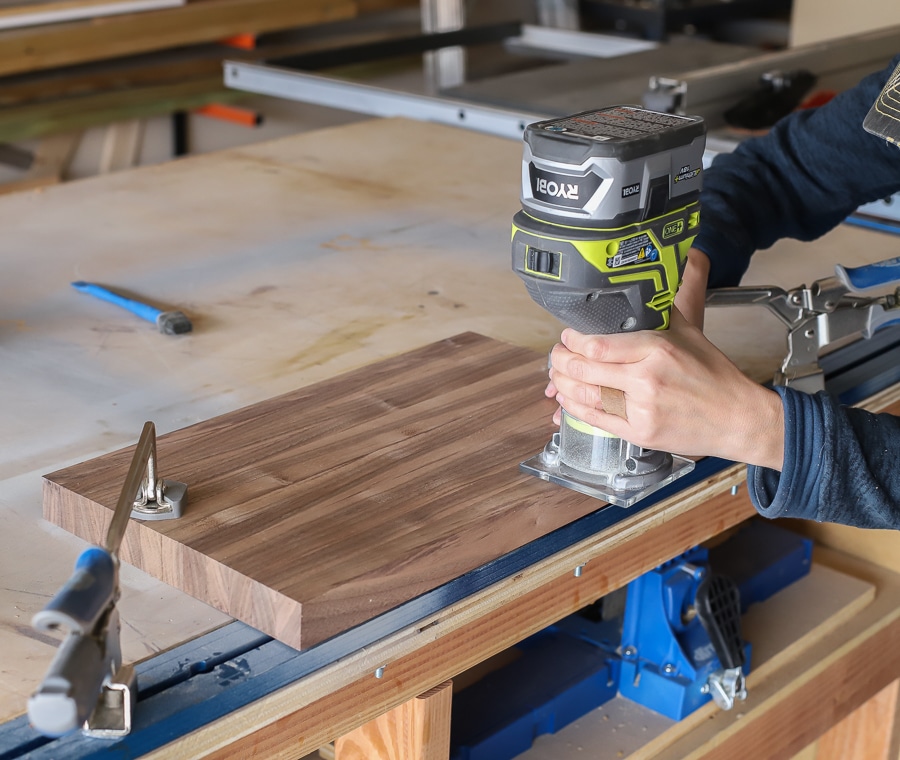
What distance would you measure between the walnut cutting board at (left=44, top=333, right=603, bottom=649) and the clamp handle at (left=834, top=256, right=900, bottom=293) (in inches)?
12.7

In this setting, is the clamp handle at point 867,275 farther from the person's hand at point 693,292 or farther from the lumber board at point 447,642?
the lumber board at point 447,642

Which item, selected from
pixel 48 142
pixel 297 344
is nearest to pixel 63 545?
pixel 297 344

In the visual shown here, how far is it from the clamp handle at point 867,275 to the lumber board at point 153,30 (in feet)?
7.81

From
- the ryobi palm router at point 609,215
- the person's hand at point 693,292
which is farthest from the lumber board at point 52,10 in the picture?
the ryobi palm router at point 609,215

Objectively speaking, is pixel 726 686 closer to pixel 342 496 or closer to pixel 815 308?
pixel 815 308

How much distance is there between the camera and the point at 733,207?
4.24 feet

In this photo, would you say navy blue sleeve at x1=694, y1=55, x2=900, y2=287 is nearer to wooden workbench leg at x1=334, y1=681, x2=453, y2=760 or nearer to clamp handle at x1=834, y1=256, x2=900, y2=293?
clamp handle at x1=834, y1=256, x2=900, y2=293

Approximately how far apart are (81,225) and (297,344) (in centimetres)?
53

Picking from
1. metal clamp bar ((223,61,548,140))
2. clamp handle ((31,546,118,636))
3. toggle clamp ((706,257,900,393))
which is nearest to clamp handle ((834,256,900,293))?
toggle clamp ((706,257,900,393))

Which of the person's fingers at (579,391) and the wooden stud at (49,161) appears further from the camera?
the wooden stud at (49,161)

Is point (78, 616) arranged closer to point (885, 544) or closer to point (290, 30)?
point (885, 544)

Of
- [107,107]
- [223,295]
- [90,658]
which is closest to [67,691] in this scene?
[90,658]

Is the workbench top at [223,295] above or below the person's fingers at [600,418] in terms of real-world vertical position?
below

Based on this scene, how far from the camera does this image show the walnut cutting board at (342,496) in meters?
0.80
